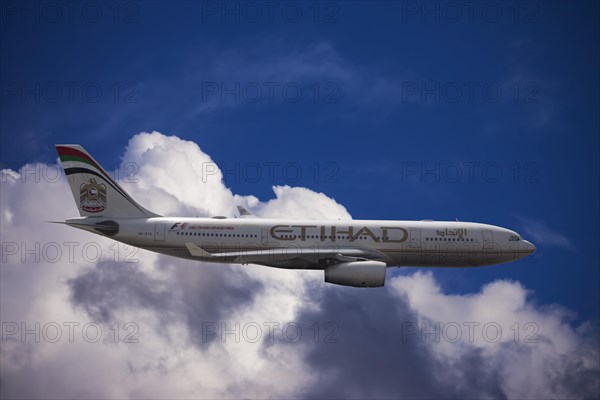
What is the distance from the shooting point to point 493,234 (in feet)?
170

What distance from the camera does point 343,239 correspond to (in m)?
50.5

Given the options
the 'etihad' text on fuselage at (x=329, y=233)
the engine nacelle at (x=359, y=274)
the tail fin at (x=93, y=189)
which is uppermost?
the tail fin at (x=93, y=189)

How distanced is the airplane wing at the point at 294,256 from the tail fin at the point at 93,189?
9704 mm

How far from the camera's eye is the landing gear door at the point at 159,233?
51.8 meters

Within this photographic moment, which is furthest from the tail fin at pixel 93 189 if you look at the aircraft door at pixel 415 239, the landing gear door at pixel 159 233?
the aircraft door at pixel 415 239

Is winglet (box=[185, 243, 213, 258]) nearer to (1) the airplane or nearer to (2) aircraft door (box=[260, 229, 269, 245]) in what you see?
(1) the airplane

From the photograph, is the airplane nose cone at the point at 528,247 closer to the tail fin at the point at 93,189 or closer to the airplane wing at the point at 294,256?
the airplane wing at the point at 294,256

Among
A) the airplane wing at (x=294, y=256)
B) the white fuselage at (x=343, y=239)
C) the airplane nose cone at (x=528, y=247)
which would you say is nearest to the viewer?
the airplane wing at (x=294, y=256)

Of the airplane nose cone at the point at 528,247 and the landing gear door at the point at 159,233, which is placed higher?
the landing gear door at the point at 159,233

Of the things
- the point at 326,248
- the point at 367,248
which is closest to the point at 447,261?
the point at 367,248

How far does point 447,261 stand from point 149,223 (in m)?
27.4

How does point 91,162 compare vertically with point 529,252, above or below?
above

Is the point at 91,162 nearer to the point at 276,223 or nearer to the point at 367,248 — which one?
the point at 276,223

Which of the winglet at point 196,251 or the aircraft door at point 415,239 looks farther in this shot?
the aircraft door at point 415,239
